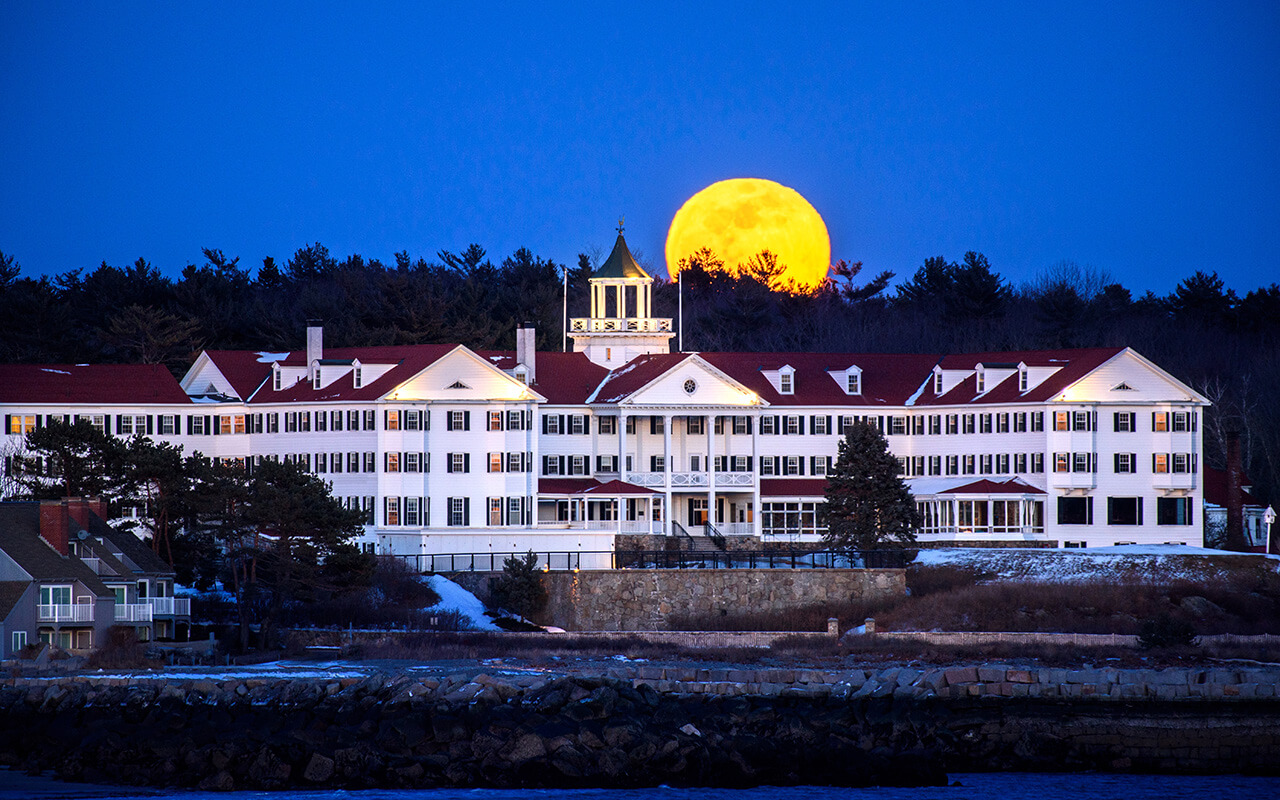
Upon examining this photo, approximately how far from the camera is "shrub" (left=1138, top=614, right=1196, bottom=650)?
6197 centimetres

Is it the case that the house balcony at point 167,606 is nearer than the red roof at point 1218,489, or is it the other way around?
the house balcony at point 167,606

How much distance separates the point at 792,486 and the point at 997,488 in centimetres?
883

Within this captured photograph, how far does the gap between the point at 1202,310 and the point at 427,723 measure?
289 ft

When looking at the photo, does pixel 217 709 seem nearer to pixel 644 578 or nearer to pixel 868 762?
pixel 868 762

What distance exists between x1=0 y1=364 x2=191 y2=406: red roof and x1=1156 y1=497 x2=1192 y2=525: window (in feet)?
133

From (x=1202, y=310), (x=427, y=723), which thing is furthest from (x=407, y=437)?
(x=1202, y=310)

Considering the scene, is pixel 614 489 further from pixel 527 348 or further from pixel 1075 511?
pixel 1075 511

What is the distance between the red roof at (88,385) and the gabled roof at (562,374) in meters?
13.5

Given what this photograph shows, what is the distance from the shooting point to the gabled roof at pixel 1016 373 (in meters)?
82.1

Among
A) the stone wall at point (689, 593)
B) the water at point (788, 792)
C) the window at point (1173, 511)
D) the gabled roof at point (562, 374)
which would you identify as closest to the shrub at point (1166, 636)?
the stone wall at point (689, 593)

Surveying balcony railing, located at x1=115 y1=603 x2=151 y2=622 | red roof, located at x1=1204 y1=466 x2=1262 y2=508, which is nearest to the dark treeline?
red roof, located at x1=1204 y1=466 x2=1262 y2=508

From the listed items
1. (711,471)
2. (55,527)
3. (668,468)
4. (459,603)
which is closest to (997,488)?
(711,471)

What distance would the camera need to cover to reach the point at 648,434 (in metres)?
86.0

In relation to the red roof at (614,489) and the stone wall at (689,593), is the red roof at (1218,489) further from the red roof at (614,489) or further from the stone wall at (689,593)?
the red roof at (614,489)
